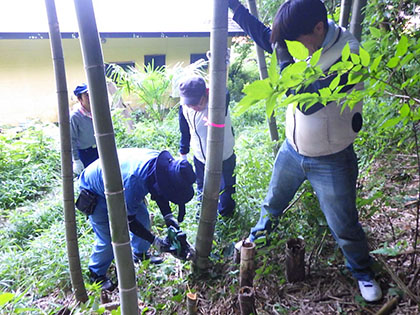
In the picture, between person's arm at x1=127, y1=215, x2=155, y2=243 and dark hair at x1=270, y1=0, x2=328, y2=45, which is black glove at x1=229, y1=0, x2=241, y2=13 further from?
person's arm at x1=127, y1=215, x2=155, y2=243

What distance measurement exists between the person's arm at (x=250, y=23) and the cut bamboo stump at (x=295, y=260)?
4.90 ft

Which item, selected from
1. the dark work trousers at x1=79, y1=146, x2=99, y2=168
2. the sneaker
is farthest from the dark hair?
the dark work trousers at x1=79, y1=146, x2=99, y2=168

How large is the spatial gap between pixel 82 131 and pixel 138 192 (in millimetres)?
2163

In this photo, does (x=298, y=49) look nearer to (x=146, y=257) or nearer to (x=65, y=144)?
(x=65, y=144)

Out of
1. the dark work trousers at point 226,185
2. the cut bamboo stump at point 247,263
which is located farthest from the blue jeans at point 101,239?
the cut bamboo stump at point 247,263

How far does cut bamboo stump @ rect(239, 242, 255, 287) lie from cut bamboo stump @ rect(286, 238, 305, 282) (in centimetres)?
35

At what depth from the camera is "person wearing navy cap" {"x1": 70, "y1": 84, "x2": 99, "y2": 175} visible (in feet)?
12.8

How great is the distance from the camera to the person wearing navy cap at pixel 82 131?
3893mm

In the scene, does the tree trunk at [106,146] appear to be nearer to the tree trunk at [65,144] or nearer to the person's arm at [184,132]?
the tree trunk at [65,144]

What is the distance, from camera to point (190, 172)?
227 centimetres

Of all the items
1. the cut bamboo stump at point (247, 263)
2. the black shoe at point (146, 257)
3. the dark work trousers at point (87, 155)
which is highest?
the dark work trousers at point (87, 155)

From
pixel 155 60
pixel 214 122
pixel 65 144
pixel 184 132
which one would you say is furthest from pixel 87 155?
pixel 155 60

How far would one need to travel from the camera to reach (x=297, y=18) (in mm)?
1575

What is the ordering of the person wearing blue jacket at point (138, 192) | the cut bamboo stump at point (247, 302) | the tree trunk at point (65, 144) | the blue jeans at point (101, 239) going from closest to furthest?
1. the tree trunk at point (65, 144)
2. the cut bamboo stump at point (247, 302)
3. the person wearing blue jacket at point (138, 192)
4. the blue jeans at point (101, 239)
